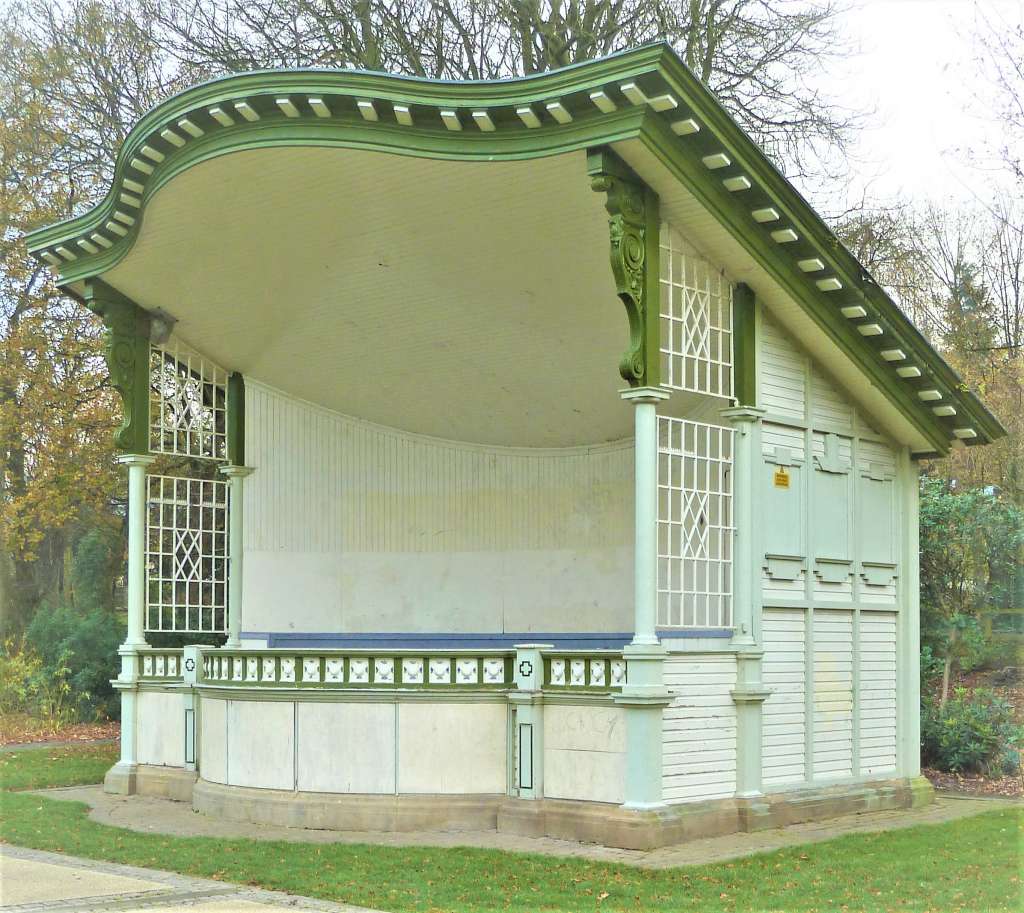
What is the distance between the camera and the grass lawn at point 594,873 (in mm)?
8375

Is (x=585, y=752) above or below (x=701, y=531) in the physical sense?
below

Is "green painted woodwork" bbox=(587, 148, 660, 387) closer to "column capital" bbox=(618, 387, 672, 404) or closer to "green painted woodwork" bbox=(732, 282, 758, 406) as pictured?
"column capital" bbox=(618, 387, 672, 404)

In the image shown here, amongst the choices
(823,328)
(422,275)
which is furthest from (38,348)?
(823,328)

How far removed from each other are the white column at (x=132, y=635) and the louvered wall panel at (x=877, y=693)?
23.7 ft

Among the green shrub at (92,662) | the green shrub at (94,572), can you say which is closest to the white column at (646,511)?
the green shrub at (92,662)

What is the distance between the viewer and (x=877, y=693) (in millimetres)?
13102

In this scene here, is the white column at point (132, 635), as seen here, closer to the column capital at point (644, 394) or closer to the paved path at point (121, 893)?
the paved path at point (121, 893)

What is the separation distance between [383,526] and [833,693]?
227 inches

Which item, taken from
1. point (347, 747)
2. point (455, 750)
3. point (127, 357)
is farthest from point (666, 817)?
point (127, 357)

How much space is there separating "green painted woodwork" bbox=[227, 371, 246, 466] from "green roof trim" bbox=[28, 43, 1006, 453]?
3239 mm

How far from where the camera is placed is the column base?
13.7m

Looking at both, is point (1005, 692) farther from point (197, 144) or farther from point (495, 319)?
point (197, 144)

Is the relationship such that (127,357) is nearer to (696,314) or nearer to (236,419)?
(236,419)

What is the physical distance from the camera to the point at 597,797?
34.2 feet
